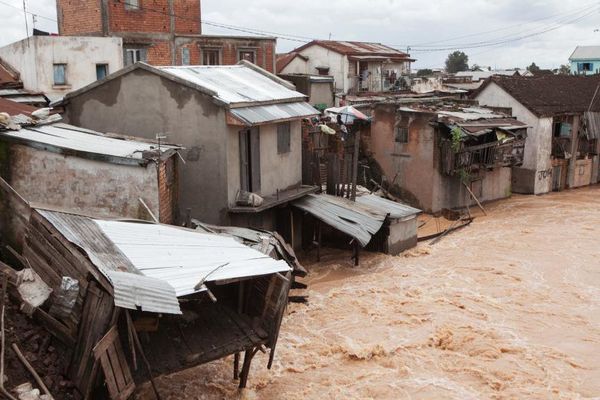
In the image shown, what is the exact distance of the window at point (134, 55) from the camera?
24.9 m

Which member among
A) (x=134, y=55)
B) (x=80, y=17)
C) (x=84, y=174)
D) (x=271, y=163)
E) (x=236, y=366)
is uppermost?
(x=80, y=17)

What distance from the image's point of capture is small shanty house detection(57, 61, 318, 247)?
15.1 meters

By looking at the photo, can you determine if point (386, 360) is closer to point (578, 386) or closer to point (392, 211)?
point (578, 386)

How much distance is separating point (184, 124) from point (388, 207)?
23.9 ft

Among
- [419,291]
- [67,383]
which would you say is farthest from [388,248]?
[67,383]

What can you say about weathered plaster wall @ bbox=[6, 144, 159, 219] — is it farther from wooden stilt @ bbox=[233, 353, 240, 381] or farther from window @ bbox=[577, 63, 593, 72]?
window @ bbox=[577, 63, 593, 72]

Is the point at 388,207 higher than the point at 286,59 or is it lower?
lower

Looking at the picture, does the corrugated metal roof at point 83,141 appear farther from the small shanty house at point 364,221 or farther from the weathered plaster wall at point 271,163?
the small shanty house at point 364,221

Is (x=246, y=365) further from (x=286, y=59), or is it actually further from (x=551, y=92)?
(x=286, y=59)

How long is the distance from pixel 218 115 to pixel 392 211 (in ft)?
22.1

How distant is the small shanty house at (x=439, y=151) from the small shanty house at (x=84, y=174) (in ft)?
45.5

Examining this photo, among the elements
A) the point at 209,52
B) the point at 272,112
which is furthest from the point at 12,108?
the point at 209,52

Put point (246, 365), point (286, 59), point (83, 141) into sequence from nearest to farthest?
point (246, 365) → point (83, 141) → point (286, 59)

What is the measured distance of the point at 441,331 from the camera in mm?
13195
